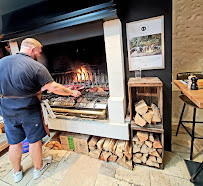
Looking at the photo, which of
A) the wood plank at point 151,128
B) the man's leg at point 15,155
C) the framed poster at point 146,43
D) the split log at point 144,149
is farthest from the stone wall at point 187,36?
the man's leg at point 15,155

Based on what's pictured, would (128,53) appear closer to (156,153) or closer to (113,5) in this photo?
(113,5)

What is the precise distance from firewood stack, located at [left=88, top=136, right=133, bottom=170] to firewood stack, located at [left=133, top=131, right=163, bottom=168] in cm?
9

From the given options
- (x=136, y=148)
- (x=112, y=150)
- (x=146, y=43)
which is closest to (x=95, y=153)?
(x=112, y=150)

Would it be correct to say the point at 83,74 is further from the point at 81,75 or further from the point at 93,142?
the point at 93,142

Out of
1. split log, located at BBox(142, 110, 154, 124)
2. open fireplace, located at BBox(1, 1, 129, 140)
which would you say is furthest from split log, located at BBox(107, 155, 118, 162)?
split log, located at BBox(142, 110, 154, 124)

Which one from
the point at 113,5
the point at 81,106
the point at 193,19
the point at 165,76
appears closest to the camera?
the point at 113,5

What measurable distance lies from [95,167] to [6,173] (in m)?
1.19

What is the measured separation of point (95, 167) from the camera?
5.02 ft

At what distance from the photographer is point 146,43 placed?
4.78ft

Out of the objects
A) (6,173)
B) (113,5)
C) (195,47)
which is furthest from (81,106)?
(195,47)

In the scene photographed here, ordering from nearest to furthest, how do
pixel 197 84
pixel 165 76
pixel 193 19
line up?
pixel 197 84 < pixel 165 76 < pixel 193 19

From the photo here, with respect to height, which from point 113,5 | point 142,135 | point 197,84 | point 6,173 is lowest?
point 6,173

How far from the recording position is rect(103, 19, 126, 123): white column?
134 centimetres

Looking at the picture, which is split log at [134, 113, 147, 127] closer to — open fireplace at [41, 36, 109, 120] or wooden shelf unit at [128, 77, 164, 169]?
wooden shelf unit at [128, 77, 164, 169]
